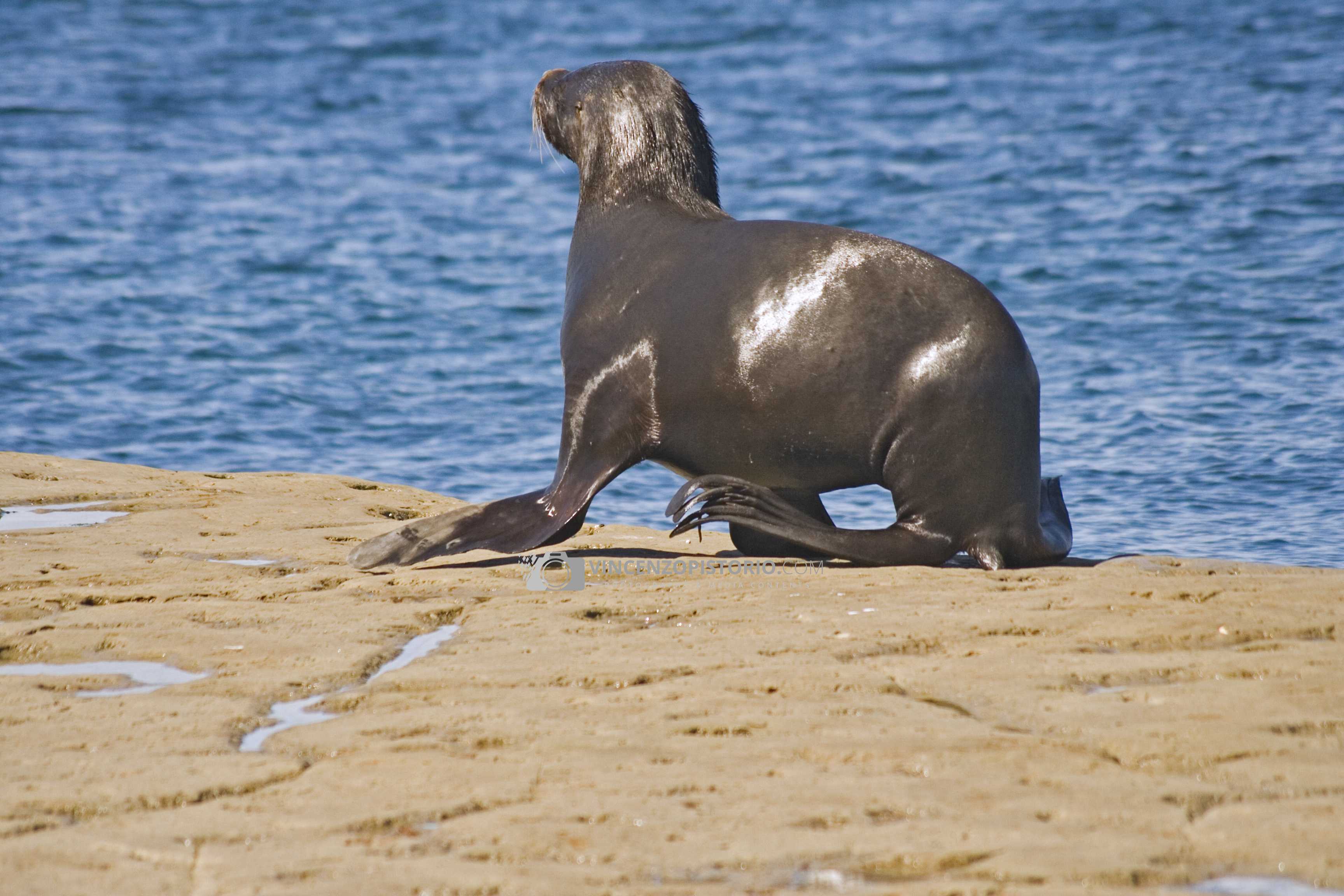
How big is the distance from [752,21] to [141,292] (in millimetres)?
15118

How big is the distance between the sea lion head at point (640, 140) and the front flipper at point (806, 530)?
142 cm

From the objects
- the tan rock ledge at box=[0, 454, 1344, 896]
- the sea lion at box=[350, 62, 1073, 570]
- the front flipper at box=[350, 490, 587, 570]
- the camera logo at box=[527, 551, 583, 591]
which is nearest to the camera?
the tan rock ledge at box=[0, 454, 1344, 896]

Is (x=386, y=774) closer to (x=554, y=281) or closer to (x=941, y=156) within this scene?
(x=554, y=281)

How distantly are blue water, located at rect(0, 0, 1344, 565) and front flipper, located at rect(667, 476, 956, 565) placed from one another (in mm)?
1817

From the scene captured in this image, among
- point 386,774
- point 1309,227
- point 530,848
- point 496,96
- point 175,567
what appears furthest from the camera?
point 496,96

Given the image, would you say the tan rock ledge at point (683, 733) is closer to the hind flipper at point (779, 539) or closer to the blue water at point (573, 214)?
the hind flipper at point (779, 539)

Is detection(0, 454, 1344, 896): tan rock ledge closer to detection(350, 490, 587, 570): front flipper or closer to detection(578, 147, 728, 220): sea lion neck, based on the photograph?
detection(350, 490, 587, 570): front flipper

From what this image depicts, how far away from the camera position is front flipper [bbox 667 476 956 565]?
5.62m

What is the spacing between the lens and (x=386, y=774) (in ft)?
11.2

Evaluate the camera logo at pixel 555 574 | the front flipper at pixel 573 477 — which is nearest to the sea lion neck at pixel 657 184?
the front flipper at pixel 573 477

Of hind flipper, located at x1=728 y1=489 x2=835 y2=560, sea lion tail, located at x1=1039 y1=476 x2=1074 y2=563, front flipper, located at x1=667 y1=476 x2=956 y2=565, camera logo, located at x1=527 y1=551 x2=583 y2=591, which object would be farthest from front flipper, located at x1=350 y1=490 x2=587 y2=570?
sea lion tail, located at x1=1039 y1=476 x2=1074 y2=563

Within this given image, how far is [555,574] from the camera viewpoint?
18.2ft

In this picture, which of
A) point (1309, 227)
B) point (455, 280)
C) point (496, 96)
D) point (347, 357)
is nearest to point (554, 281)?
point (455, 280)

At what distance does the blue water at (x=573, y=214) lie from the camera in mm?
9602
